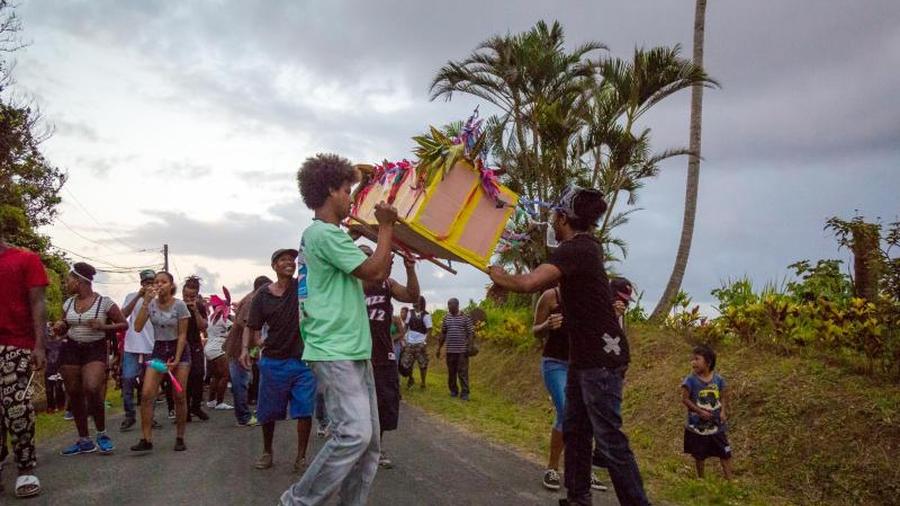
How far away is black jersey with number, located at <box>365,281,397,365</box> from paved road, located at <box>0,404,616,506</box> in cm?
113

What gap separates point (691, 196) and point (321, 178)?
12376 millimetres

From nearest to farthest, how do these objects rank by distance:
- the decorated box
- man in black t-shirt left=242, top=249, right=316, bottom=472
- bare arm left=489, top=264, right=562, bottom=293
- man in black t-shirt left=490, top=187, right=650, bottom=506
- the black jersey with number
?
bare arm left=489, top=264, right=562, bottom=293 < man in black t-shirt left=490, top=187, right=650, bottom=506 < the decorated box < the black jersey with number < man in black t-shirt left=242, top=249, right=316, bottom=472

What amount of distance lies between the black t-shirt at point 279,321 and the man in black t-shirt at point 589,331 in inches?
119

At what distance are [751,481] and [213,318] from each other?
27.9 ft

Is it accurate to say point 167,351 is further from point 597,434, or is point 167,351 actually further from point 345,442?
point 597,434

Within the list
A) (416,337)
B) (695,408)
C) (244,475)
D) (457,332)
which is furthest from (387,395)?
(416,337)

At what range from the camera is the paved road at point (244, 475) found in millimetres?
5957

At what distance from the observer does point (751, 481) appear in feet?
25.7

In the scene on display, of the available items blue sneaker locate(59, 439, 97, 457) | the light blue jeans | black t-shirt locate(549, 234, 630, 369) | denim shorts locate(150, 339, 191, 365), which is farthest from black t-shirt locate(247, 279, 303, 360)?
black t-shirt locate(549, 234, 630, 369)

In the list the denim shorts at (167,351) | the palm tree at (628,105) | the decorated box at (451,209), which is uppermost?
the palm tree at (628,105)

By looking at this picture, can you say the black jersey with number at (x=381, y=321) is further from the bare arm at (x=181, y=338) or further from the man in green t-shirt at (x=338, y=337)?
the bare arm at (x=181, y=338)

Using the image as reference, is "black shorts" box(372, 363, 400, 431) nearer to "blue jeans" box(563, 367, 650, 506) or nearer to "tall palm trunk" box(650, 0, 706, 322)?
"blue jeans" box(563, 367, 650, 506)

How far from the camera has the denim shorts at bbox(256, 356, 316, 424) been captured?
22.8 feet

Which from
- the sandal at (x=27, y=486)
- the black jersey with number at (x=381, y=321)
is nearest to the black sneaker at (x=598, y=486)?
the black jersey with number at (x=381, y=321)
